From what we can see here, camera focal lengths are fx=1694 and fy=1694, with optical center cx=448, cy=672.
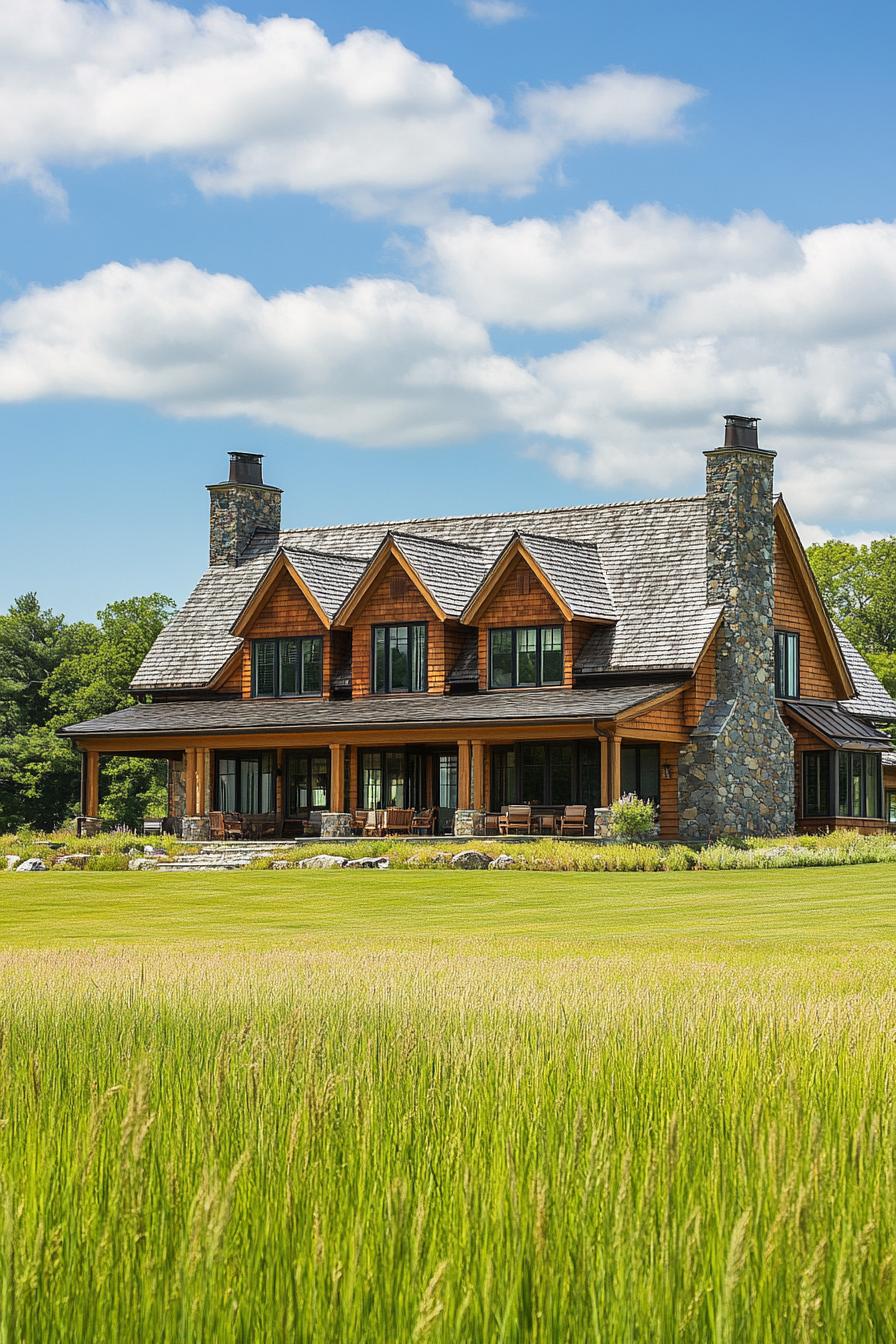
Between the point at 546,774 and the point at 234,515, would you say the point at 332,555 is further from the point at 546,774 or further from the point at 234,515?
the point at 546,774

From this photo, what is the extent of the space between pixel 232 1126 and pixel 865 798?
4092 centimetres

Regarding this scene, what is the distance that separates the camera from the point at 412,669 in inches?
1761

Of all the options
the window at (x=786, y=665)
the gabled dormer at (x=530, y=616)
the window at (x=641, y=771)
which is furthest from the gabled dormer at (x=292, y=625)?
the window at (x=786, y=665)

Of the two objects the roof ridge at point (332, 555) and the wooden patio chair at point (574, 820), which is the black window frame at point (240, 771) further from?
the wooden patio chair at point (574, 820)

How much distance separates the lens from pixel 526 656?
4328 cm

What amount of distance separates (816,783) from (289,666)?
14645 millimetres

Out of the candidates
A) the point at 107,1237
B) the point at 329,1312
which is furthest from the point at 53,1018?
the point at 329,1312

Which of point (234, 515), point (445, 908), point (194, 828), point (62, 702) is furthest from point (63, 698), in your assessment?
point (445, 908)

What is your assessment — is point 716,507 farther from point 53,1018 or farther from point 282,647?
point 53,1018

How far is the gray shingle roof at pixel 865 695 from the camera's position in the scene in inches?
1938

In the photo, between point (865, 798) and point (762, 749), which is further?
point (865, 798)

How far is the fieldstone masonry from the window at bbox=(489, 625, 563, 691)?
11.8 meters

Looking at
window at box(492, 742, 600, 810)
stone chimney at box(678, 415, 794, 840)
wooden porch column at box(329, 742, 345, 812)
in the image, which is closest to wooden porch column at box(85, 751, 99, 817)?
wooden porch column at box(329, 742, 345, 812)

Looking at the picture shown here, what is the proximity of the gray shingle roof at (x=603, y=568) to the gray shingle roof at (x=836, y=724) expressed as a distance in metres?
4.69
